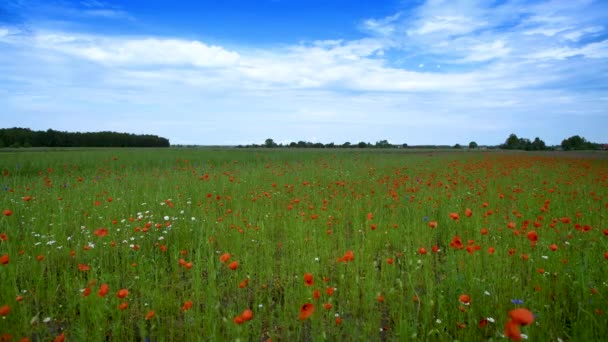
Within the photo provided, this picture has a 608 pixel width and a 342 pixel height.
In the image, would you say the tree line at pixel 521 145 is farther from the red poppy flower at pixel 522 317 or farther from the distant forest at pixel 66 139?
the red poppy flower at pixel 522 317

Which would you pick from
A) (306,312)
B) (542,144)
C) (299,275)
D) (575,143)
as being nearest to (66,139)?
(299,275)

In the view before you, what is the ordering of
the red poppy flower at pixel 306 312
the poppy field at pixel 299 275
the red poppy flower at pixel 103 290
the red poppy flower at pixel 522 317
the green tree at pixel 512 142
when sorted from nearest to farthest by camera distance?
the red poppy flower at pixel 522 317 < the red poppy flower at pixel 306 312 < the red poppy flower at pixel 103 290 < the poppy field at pixel 299 275 < the green tree at pixel 512 142

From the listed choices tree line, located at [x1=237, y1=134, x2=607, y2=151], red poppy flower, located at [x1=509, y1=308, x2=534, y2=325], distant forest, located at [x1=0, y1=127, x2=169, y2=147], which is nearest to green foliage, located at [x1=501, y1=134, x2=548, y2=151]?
tree line, located at [x1=237, y1=134, x2=607, y2=151]

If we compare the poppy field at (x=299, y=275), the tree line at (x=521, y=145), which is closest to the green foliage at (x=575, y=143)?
the tree line at (x=521, y=145)

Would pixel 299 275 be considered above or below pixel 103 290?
below

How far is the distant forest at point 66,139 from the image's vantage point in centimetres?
4744

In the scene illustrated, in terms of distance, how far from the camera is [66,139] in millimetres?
55281

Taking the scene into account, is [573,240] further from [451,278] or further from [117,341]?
[117,341]

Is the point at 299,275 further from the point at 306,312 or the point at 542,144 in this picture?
the point at 542,144

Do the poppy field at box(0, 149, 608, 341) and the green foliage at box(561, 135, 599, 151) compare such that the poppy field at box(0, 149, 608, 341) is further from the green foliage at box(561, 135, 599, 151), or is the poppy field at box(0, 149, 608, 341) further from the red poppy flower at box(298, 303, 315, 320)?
the green foliage at box(561, 135, 599, 151)

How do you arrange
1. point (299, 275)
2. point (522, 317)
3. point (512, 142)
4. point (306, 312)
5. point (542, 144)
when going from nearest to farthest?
point (522, 317), point (306, 312), point (299, 275), point (542, 144), point (512, 142)

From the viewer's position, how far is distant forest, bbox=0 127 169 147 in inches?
1868

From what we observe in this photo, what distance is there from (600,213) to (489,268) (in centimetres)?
440

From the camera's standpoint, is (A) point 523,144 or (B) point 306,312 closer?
(B) point 306,312
